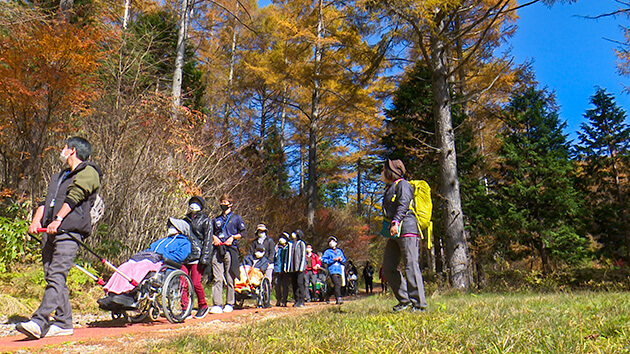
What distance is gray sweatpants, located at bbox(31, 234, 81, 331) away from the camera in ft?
12.8

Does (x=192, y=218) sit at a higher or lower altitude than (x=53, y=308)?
higher

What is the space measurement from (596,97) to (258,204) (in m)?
16.2

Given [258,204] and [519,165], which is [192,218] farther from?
[519,165]

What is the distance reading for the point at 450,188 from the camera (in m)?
9.59

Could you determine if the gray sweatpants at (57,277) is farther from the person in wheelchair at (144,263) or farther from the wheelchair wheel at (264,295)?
the wheelchair wheel at (264,295)

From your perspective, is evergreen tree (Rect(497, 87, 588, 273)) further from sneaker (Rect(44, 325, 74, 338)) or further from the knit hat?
sneaker (Rect(44, 325, 74, 338))

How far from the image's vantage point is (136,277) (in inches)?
192

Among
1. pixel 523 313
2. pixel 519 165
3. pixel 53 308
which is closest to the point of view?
pixel 523 313

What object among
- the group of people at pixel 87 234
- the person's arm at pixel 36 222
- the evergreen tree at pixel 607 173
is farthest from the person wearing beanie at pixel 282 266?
the evergreen tree at pixel 607 173

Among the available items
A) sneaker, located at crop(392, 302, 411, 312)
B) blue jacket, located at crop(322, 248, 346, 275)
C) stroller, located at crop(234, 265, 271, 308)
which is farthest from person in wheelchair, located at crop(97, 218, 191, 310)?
blue jacket, located at crop(322, 248, 346, 275)

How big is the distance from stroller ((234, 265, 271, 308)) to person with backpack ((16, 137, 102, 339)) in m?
4.67

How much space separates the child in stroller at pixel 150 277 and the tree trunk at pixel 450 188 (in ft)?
20.4

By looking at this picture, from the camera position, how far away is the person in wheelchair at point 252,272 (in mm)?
8625

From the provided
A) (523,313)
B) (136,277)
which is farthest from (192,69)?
(523,313)
